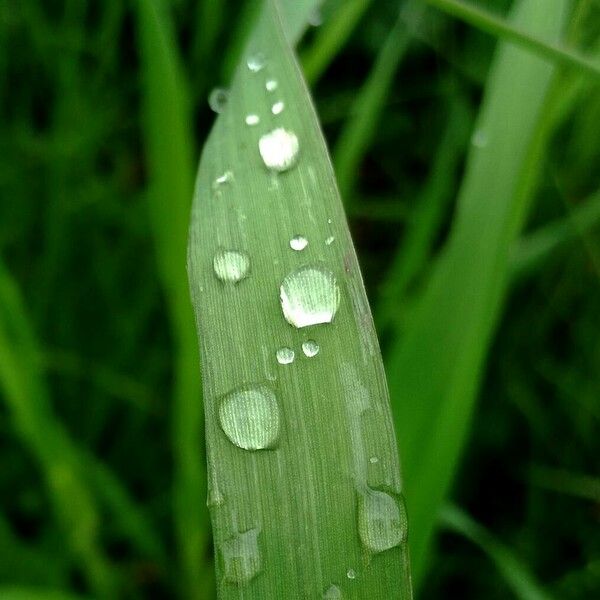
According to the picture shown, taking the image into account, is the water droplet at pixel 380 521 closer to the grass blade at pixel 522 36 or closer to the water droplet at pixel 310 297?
the water droplet at pixel 310 297

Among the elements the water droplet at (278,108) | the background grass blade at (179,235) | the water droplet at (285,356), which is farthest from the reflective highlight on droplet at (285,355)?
the background grass blade at (179,235)

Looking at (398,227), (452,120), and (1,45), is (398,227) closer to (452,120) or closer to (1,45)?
(452,120)

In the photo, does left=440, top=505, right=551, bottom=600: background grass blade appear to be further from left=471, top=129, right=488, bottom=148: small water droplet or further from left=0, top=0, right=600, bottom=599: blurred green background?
left=471, top=129, right=488, bottom=148: small water droplet

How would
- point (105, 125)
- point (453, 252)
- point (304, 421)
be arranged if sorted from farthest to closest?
point (105, 125)
point (453, 252)
point (304, 421)

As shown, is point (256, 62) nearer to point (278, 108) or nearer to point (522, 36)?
point (278, 108)

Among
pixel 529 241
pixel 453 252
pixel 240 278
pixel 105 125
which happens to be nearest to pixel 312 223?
pixel 240 278

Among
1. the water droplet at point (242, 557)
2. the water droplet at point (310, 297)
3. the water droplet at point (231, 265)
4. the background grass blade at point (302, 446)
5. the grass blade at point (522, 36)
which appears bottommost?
the water droplet at point (242, 557)

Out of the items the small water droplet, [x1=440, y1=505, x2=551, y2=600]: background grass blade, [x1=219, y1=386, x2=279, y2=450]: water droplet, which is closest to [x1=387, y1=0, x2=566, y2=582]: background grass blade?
the small water droplet
